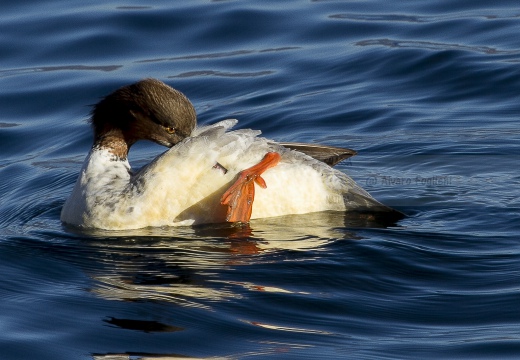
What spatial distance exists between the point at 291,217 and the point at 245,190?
43 cm

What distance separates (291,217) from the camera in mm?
6891

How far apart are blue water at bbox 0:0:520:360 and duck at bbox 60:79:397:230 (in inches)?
5.1

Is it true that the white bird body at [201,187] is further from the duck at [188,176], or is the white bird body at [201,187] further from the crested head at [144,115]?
the crested head at [144,115]

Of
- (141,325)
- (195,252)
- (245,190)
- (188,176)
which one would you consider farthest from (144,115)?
(141,325)

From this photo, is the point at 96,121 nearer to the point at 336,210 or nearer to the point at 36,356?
the point at 336,210

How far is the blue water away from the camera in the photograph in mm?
5336

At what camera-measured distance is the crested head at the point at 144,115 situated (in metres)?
6.93

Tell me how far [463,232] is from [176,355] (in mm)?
2352

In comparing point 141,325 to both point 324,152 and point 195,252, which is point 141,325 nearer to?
point 195,252

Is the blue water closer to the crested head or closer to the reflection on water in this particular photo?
the reflection on water

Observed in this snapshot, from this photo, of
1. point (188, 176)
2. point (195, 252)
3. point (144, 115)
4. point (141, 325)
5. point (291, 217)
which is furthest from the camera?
point (144, 115)

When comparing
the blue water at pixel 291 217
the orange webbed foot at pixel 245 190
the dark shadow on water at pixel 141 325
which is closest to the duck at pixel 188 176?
the orange webbed foot at pixel 245 190

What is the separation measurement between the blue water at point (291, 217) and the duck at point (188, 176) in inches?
5.1

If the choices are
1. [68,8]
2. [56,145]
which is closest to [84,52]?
[68,8]
